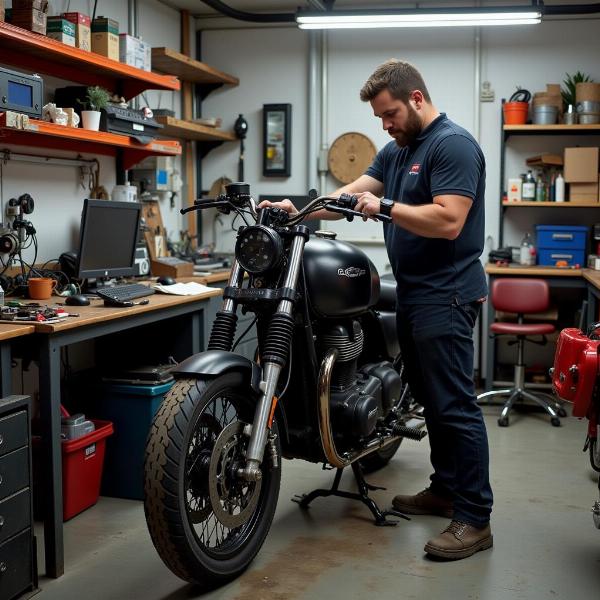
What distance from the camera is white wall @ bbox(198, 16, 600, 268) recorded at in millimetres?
5582


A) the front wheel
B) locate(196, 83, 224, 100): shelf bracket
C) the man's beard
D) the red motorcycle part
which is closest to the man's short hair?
the man's beard

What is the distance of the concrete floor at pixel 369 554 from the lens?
2.54 m

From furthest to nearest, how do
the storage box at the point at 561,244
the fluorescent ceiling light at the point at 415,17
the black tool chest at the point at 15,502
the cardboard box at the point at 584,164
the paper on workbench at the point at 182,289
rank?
1. the storage box at the point at 561,244
2. the cardboard box at the point at 584,164
3. the fluorescent ceiling light at the point at 415,17
4. the paper on workbench at the point at 182,289
5. the black tool chest at the point at 15,502

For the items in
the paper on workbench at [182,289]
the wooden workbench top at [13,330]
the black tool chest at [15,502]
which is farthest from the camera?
the paper on workbench at [182,289]

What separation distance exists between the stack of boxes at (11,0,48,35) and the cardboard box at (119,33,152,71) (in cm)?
77

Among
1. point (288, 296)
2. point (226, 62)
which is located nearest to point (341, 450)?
point (288, 296)

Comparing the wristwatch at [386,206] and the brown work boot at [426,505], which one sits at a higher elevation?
the wristwatch at [386,206]

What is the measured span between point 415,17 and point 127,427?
3.07m

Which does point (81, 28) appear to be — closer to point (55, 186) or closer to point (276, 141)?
point (55, 186)

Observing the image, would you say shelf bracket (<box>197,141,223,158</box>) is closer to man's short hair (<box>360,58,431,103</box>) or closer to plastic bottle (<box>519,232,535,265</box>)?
plastic bottle (<box>519,232,535,265</box>)

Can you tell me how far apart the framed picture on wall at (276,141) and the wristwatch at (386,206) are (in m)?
3.54

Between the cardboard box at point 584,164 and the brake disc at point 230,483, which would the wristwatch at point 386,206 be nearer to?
the brake disc at point 230,483

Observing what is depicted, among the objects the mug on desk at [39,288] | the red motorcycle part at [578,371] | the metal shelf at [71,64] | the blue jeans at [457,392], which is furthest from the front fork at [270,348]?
the metal shelf at [71,64]

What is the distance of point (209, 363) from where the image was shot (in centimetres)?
237
